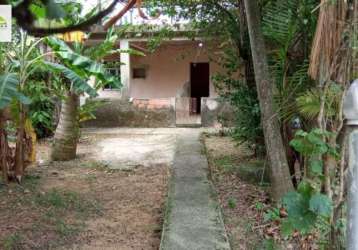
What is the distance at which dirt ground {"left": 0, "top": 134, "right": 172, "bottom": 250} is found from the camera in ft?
16.5

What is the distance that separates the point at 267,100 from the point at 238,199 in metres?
1.68

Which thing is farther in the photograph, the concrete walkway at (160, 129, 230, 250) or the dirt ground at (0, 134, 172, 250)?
the dirt ground at (0, 134, 172, 250)

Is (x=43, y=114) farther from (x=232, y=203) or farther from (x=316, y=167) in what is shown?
(x=316, y=167)

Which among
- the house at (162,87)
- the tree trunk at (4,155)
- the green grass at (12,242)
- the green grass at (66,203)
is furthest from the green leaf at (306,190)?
the house at (162,87)

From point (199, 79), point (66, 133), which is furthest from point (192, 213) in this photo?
point (199, 79)

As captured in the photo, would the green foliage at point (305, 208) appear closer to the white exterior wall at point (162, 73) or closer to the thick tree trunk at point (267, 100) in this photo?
the thick tree trunk at point (267, 100)

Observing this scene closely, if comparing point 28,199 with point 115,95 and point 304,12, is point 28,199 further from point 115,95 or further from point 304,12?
point 115,95

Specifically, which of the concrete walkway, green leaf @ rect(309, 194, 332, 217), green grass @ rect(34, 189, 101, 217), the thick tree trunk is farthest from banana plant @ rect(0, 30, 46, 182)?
green leaf @ rect(309, 194, 332, 217)

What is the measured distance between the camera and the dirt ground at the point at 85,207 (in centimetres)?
503

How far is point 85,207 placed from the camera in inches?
247

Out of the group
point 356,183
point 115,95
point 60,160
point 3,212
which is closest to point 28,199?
point 3,212

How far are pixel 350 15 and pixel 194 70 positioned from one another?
15800 millimetres

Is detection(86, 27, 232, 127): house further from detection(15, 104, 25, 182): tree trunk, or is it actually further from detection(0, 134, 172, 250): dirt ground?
detection(15, 104, 25, 182): tree trunk

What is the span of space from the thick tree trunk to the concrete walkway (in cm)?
92
